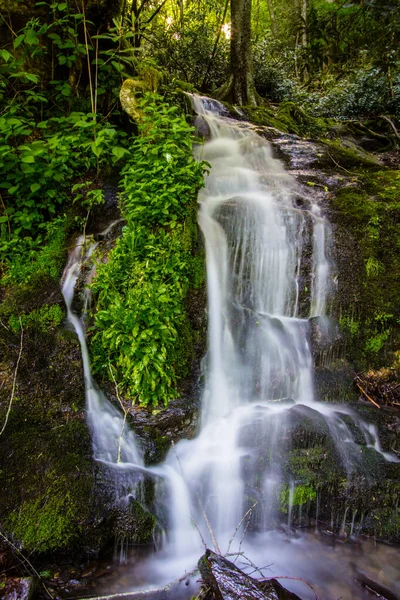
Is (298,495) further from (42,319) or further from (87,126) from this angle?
(87,126)

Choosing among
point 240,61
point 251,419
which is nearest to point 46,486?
point 251,419

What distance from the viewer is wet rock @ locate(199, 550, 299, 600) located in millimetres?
2336

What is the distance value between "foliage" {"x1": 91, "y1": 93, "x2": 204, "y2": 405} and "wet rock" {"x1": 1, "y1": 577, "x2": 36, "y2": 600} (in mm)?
1664

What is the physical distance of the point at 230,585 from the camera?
94.3 inches

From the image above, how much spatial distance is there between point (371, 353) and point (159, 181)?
11.3ft

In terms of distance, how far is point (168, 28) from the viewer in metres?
11.1

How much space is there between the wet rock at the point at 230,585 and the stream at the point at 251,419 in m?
0.41

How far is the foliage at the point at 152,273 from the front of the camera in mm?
3824

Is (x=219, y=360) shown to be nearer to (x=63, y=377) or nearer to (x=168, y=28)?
(x=63, y=377)

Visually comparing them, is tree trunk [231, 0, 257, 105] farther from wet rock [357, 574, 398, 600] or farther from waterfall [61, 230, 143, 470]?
wet rock [357, 574, 398, 600]

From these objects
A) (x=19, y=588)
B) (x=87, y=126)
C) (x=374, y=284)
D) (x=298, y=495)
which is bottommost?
(x=19, y=588)

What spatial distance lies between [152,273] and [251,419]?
1.98m

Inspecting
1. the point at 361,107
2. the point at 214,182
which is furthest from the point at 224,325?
the point at 361,107

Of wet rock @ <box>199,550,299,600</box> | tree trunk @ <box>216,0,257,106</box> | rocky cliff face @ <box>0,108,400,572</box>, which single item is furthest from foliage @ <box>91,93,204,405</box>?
tree trunk @ <box>216,0,257,106</box>
